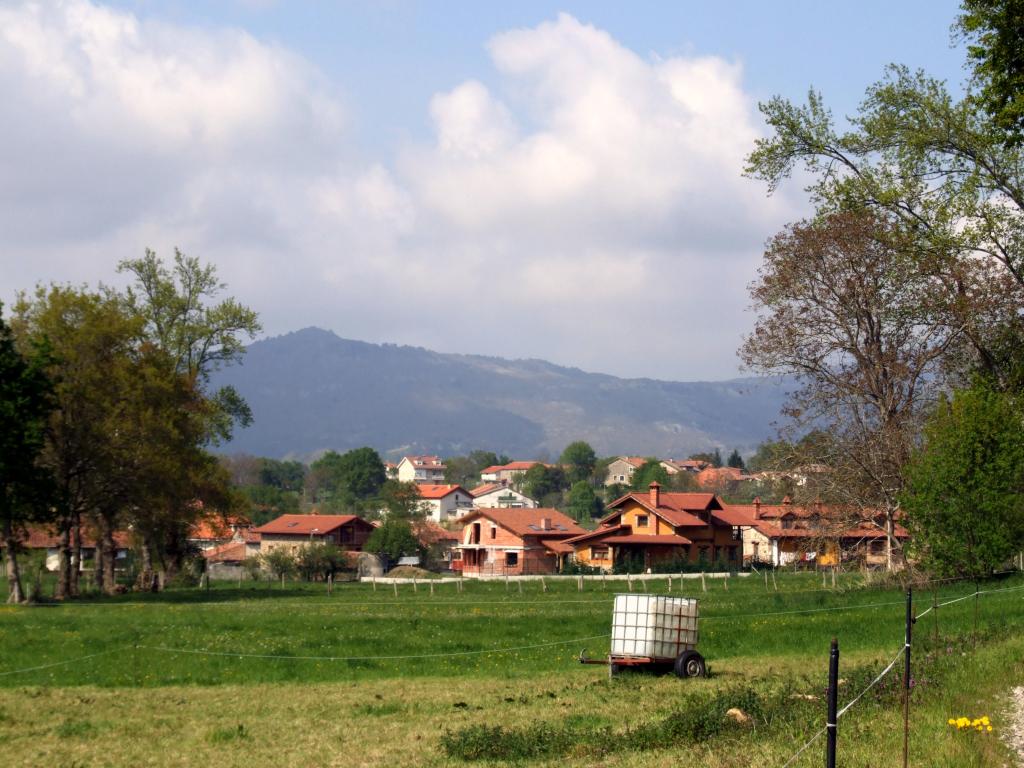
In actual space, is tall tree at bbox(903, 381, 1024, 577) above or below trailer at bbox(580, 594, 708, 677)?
above

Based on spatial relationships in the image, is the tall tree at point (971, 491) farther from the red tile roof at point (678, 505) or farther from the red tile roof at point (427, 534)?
the red tile roof at point (427, 534)

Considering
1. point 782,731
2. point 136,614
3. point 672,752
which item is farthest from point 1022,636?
point 136,614

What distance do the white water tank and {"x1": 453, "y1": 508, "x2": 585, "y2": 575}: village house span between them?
270ft

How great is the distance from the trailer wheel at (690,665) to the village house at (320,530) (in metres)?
105

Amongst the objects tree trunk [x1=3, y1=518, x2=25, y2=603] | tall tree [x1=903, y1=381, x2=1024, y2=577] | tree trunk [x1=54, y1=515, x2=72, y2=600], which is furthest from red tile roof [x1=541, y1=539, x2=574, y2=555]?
tall tree [x1=903, y1=381, x2=1024, y2=577]

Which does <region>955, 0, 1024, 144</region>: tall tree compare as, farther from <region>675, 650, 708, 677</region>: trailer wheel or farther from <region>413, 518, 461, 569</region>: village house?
<region>413, 518, 461, 569</region>: village house

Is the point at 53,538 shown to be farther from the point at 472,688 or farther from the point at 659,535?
the point at 472,688

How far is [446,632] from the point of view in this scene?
34.2 metres

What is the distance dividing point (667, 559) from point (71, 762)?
85154 millimetres

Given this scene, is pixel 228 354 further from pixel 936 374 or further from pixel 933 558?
pixel 933 558

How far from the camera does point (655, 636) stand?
23438mm

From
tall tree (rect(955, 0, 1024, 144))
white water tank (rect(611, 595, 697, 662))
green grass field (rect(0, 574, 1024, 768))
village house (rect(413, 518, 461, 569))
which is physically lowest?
village house (rect(413, 518, 461, 569))

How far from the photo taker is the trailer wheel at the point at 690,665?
23.1 meters

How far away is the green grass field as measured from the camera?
1538cm
